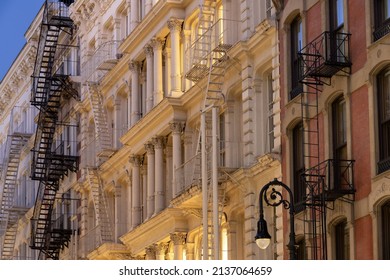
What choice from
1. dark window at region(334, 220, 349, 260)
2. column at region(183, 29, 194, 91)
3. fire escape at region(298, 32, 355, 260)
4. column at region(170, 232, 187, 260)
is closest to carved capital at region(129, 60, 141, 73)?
column at region(183, 29, 194, 91)

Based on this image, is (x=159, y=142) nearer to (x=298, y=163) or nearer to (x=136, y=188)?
(x=136, y=188)

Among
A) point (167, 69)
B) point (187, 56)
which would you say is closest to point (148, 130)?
point (167, 69)

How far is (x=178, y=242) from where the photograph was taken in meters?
44.2

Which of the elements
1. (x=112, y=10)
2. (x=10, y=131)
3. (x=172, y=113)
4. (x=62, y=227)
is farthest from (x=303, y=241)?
(x=10, y=131)

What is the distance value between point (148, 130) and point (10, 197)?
2450 cm

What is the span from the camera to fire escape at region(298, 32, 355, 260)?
31766mm

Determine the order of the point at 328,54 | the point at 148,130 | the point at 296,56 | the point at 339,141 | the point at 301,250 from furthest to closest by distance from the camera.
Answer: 1. the point at 148,130
2. the point at 296,56
3. the point at 301,250
4. the point at 339,141
5. the point at 328,54

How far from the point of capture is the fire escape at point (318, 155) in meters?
31.8

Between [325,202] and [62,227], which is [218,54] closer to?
[325,202]

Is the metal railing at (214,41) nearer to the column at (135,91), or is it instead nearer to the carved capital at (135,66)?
the column at (135,91)

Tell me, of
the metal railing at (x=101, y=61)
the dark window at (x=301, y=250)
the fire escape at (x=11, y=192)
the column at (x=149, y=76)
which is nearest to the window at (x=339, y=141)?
the dark window at (x=301, y=250)

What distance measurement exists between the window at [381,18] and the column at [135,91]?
809 inches

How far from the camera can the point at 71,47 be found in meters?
62.5

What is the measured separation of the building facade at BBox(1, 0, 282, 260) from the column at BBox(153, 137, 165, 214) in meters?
0.05
